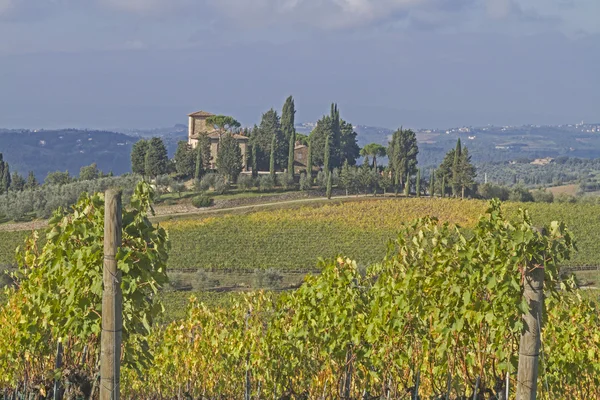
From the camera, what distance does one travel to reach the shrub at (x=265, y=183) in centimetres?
6297

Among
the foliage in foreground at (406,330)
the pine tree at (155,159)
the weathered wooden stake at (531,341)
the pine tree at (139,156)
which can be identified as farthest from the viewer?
the pine tree at (139,156)

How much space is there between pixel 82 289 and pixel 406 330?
3047 millimetres

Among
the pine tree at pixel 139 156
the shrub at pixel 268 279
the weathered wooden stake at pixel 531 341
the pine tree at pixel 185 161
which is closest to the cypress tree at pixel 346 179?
the pine tree at pixel 185 161

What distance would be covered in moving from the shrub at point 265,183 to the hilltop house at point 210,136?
17.0 feet

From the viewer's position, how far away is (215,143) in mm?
74938

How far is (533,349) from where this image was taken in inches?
224

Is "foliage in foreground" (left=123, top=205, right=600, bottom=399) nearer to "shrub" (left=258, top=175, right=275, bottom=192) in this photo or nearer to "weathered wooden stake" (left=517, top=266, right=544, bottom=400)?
"weathered wooden stake" (left=517, top=266, right=544, bottom=400)

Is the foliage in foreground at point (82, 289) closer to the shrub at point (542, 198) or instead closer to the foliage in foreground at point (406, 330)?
the foliage in foreground at point (406, 330)

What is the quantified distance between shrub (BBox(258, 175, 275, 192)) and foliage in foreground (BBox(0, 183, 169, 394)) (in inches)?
2168

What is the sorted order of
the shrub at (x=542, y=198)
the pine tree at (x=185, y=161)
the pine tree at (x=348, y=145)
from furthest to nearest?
the pine tree at (x=348, y=145) < the shrub at (x=542, y=198) < the pine tree at (x=185, y=161)

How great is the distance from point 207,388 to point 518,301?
5.90 meters

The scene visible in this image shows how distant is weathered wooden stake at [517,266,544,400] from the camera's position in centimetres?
565

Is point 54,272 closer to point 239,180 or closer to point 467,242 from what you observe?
point 467,242

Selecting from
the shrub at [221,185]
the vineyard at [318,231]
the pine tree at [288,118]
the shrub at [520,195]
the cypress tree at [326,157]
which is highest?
the pine tree at [288,118]
